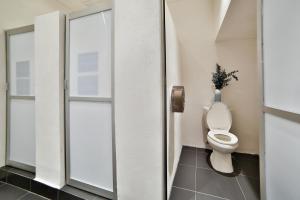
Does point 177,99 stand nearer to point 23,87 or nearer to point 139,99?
point 139,99

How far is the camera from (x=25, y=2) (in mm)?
1912

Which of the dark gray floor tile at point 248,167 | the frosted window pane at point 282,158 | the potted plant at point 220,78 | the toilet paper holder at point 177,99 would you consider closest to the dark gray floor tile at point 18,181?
the toilet paper holder at point 177,99

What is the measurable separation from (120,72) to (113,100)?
0.26 meters

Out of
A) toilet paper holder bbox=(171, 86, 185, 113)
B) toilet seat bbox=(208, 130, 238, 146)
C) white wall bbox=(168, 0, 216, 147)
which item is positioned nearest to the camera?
toilet paper holder bbox=(171, 86, 185, 113)

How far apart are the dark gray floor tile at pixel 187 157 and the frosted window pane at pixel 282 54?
5.04 feet

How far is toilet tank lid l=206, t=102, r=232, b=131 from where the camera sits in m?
2.12

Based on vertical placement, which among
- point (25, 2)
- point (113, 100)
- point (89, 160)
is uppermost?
point (25, 2)

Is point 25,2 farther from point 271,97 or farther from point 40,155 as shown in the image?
point 271,97

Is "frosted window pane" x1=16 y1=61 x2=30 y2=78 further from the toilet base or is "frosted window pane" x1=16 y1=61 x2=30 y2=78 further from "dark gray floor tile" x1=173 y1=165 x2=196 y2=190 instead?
the toilet base

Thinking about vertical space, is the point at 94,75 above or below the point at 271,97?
above

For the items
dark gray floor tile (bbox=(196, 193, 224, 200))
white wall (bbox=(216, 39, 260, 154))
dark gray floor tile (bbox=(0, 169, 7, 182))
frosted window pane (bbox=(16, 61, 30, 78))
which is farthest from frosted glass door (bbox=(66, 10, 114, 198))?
white wall (bbox=(216, 39, 260, 154))

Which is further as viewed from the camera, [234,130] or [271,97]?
[234,130]

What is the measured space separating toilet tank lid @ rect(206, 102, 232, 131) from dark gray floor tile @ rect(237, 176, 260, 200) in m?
0.72

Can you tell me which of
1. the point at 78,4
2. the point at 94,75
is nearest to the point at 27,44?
the point at 94,75
